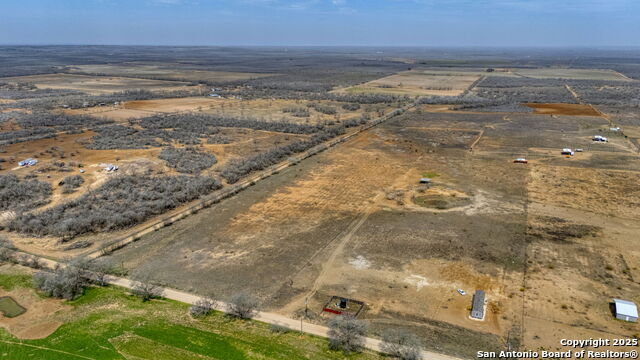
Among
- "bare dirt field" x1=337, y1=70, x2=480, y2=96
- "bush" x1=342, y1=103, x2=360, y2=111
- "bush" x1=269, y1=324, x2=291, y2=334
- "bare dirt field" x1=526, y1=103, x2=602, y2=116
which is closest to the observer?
"bush" x1=269, y1=324, x2=291, y2=334

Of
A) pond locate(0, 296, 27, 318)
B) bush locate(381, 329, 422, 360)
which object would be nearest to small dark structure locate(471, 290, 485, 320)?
bush locate(381, 329, 422, 360)

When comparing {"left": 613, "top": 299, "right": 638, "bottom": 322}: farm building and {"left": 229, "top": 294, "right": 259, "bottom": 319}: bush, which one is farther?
{"left": 229, "top": 294, "right": 259, "bottom": 319}: bush

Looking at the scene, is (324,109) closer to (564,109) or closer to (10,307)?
(564,109)

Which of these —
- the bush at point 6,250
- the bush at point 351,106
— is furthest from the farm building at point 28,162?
the bush at point 351,106

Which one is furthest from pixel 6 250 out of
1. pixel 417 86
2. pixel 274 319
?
pixel 417 86

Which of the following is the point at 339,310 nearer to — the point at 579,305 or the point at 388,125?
the point at 579,305

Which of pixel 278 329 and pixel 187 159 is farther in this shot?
pixel 187 159

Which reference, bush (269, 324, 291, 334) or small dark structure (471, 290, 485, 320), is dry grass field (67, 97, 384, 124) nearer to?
small dark structure (471, 290, 485, 320)
